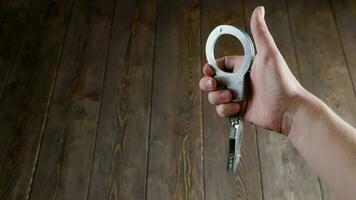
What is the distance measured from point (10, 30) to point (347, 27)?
1270 mm

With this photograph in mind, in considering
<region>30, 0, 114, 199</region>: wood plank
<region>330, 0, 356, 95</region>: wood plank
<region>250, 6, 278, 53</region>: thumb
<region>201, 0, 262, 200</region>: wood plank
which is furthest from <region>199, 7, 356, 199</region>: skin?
<region>330, 0, 356, 95</region>: wood plank

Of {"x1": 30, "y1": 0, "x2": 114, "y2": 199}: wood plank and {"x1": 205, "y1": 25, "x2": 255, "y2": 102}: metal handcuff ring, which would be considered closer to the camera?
{"x1": 205, "y1": 25, "x2": 255, "y2": 102}: metal handcuff ring

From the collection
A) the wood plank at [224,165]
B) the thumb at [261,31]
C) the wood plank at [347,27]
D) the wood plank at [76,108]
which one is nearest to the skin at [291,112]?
the thumb at [261,31]

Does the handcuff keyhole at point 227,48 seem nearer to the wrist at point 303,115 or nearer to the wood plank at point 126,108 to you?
the wood plank at point 126,108

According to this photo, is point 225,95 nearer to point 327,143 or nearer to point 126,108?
point 327,143

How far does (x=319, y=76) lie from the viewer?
5.09ft

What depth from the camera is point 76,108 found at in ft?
4.89

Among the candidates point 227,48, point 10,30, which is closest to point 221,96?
point 227,48

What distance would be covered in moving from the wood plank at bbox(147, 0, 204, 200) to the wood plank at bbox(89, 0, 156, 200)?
0.10ft

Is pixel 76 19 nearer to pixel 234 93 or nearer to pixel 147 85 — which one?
pixel 147 85

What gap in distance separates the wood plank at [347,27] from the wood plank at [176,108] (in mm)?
527

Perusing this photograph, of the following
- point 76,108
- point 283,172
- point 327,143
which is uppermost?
point 327,143

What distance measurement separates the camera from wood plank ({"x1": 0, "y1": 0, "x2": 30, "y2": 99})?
161cm

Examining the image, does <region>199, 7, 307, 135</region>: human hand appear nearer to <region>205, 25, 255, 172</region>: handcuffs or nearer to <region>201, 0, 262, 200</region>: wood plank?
<region>205, 25, 255, 172</region>: handcuffs
